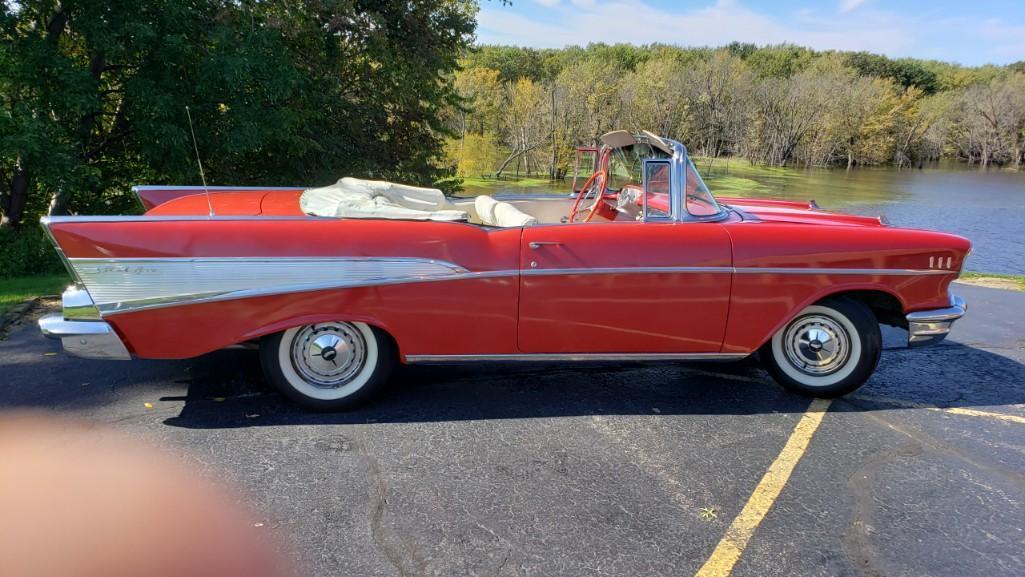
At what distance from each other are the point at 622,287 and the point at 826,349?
1521 mm

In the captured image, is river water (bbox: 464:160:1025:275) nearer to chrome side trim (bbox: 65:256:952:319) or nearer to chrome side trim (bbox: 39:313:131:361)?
chrome side trim (bbox: 65:256:952:319)

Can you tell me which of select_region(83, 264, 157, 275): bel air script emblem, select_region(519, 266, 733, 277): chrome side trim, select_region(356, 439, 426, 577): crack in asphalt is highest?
select_region(519, 266, 733, 277): chrome side trim

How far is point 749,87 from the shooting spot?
56.0 meters

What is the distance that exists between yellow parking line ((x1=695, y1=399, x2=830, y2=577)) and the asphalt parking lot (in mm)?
11

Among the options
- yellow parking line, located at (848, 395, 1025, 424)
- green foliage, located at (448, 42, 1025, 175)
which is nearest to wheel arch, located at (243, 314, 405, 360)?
yellow parking line, located at (848, 395, 1025, 424)

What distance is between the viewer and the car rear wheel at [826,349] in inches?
153

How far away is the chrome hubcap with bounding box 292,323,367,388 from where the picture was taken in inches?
140

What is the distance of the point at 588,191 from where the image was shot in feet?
15.8

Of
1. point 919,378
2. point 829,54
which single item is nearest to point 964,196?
point 919,378

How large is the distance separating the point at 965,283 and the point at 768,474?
311 inches

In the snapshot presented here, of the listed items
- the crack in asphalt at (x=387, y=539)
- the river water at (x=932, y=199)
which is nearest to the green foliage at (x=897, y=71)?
the river water at (x=932, y=199)

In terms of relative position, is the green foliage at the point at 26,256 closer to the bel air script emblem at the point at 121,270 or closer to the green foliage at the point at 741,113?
the bel air script emblem at the point at 121,270

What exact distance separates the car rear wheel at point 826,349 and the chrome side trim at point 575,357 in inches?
16.2

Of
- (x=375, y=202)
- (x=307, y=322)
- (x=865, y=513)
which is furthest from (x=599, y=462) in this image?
(x=375, y=202)
